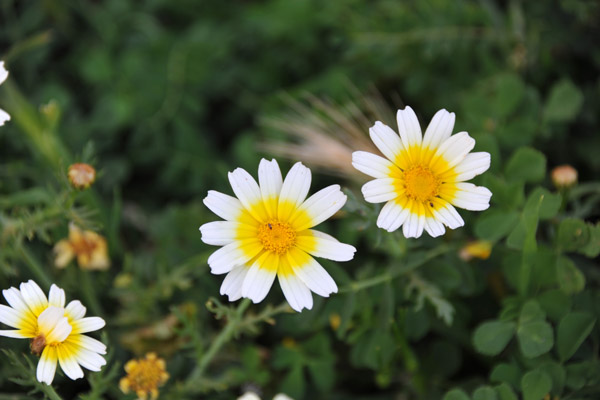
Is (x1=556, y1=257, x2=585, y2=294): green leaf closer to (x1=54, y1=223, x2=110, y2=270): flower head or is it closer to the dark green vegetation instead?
the dark green vegetation

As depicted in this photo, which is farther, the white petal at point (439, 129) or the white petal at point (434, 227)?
the white petal at point (439, 129)

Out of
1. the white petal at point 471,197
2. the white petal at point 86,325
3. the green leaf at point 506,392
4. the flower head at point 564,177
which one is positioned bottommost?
the green leaf at point 506,392

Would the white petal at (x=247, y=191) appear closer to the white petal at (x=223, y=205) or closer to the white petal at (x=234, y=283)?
the white petal at (x=223, y=205)

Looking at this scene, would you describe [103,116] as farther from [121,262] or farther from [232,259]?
[232,259]

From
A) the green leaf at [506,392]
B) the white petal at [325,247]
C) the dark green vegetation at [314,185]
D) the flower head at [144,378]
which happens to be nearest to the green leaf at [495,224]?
the dark green vegetation at [314,185]

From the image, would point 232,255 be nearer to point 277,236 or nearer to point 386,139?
point 277,236

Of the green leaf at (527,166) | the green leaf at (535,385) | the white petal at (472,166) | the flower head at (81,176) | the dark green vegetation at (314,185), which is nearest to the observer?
the white petal at (472,166)
